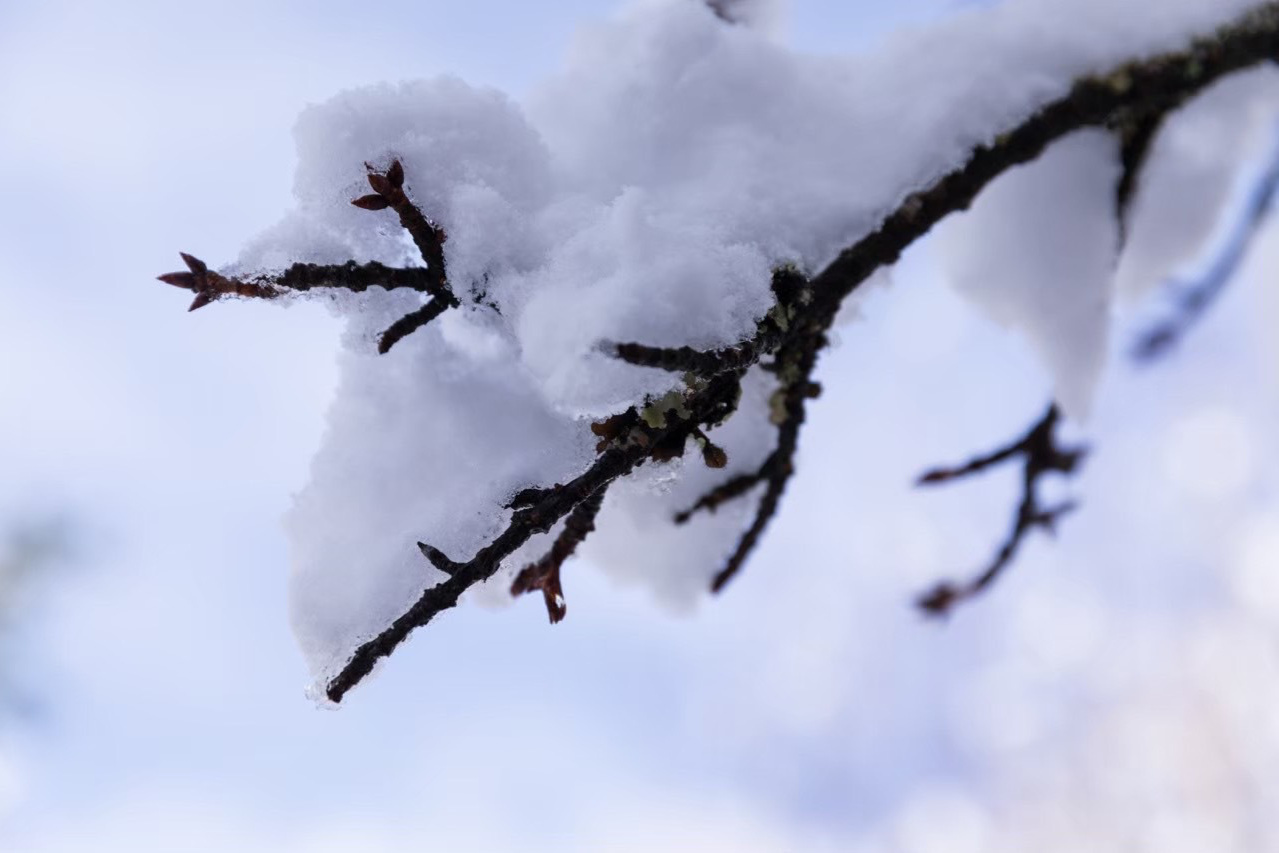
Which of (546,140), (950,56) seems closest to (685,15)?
(546,140)

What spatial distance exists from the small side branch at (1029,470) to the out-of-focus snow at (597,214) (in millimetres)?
510

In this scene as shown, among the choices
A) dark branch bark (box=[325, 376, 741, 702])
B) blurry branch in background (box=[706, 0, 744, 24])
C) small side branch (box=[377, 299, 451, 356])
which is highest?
blurry branch in background (box=[706, 0, 744, 24])

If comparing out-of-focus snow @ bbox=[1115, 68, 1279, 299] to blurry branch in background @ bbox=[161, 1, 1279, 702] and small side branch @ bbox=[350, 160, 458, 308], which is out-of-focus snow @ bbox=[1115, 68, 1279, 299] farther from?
small side branch @ bbox=[350, 160, 458, 308]

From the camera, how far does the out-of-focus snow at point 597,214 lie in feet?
3.81

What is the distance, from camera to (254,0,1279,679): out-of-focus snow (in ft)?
3.81

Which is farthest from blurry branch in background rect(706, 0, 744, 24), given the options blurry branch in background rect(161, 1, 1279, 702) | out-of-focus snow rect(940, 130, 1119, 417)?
blurry branch in background rect(161, 1, 1279, 702)

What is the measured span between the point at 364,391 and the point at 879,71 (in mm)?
1167

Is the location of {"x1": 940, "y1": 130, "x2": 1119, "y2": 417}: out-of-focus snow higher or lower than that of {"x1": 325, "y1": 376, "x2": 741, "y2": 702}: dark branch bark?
higher

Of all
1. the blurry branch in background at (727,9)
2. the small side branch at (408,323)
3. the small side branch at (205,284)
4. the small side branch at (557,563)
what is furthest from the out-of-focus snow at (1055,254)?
the small side branch at (205,284)

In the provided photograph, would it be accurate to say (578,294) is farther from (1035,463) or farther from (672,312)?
(1035,463)

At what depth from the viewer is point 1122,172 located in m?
1.85

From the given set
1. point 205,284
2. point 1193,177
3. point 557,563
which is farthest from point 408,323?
point 1193,177

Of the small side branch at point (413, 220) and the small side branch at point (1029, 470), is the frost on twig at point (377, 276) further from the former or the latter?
the small side branch at point (1029, 470)

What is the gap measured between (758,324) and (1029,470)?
4.21ft
